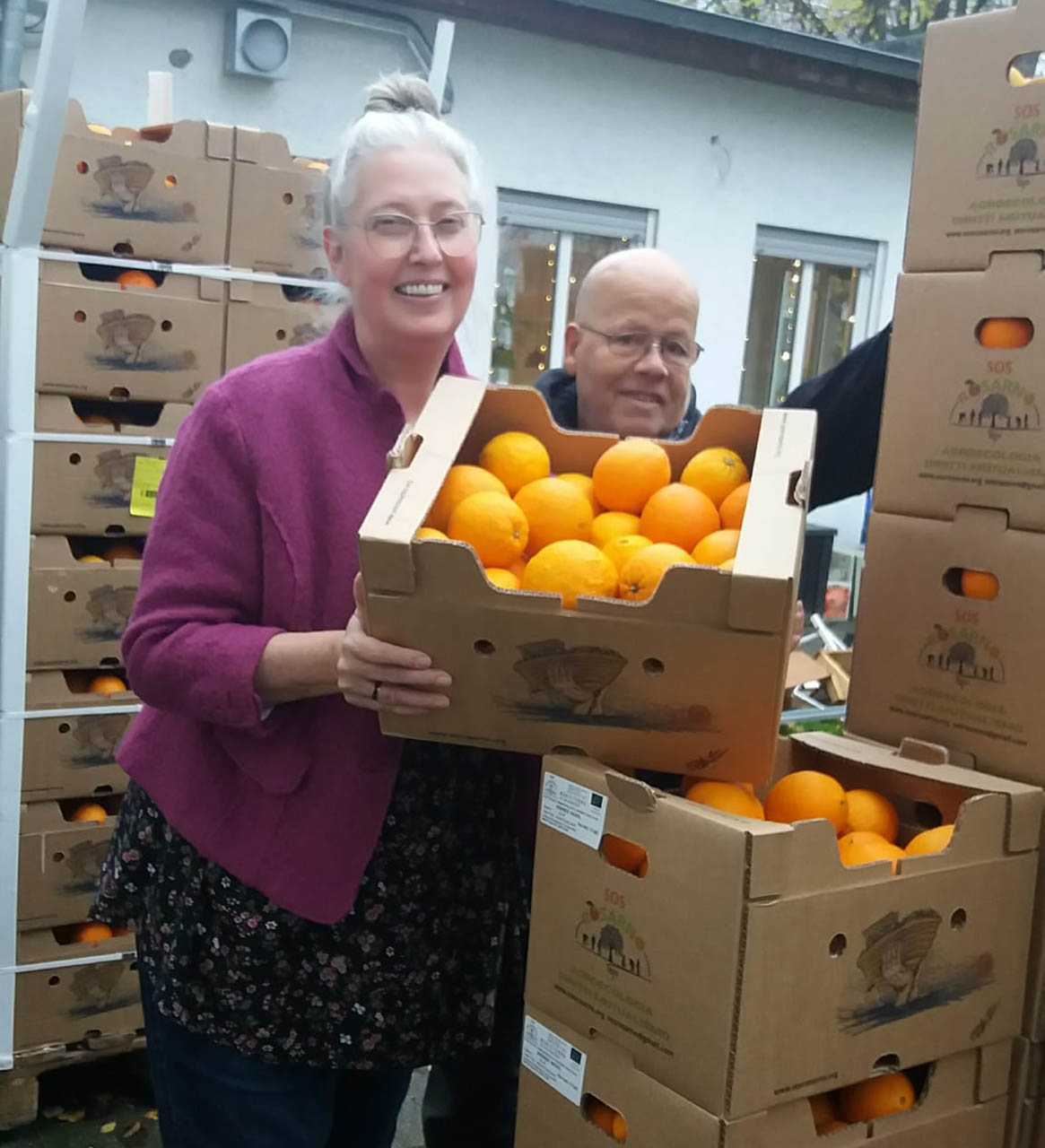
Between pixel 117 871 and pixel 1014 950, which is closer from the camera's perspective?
pixel 1014 950

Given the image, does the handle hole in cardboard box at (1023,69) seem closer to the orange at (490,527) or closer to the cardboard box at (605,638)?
the cardboard box at (605,638)

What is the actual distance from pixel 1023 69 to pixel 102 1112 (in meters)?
2.45

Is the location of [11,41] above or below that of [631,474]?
above

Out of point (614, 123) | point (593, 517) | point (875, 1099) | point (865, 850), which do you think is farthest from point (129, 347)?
point (614, 123)

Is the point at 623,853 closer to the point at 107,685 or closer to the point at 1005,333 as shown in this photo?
the point at 1005,333

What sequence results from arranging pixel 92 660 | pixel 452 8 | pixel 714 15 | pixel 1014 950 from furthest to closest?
1. pixel 714 15
2. pixel 452 8
3. pixel 92 660
4. pixel 1014 950

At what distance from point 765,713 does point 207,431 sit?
64 cm

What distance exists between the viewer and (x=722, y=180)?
536cm

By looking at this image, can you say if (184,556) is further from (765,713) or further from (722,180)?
(722,180)

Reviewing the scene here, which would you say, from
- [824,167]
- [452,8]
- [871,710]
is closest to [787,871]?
[871,710]

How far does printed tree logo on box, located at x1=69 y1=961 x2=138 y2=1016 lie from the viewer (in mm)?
2391

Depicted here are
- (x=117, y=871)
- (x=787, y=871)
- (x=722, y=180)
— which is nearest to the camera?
(x=787, y=871)

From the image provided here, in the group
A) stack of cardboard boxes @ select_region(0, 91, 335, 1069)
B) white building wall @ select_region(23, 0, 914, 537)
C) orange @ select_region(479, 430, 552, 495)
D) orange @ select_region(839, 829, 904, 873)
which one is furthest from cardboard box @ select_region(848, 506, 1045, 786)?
white building wall @ select_region(23, 0, 914, 537)

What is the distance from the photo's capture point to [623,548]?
43.7 inches
